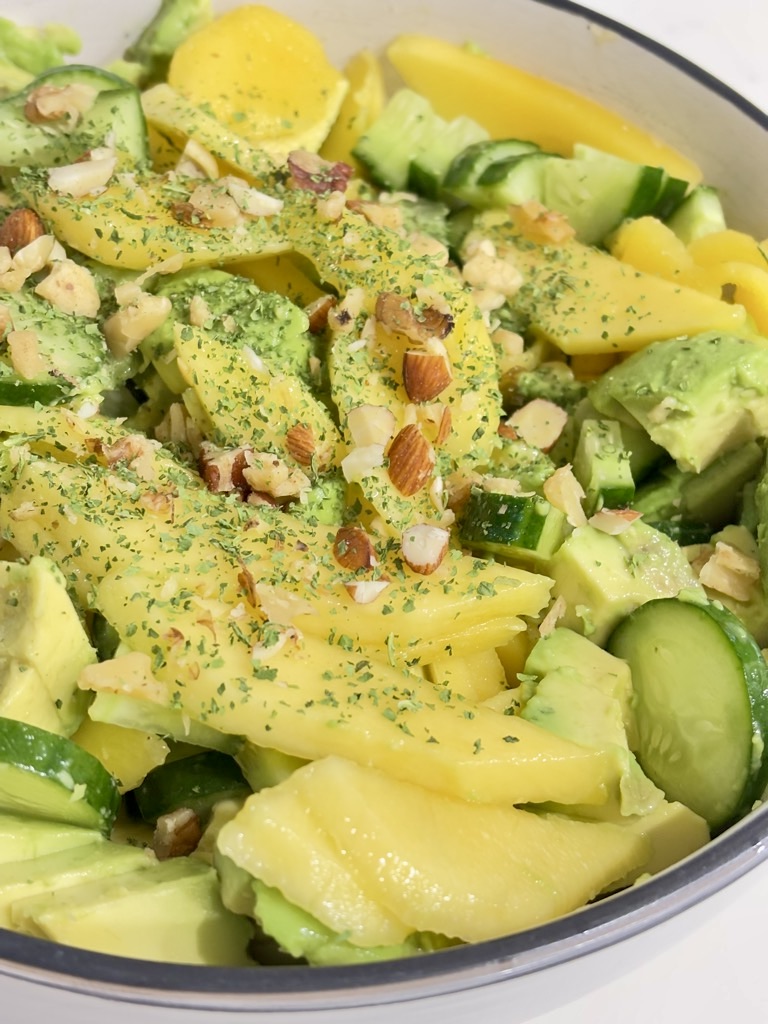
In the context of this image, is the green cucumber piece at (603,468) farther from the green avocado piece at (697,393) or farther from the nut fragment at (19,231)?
the nut fragment at (19,231)

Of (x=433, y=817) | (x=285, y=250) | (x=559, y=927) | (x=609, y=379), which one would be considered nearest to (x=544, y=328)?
(x=609, y=379)

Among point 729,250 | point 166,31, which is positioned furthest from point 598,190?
point 166,31

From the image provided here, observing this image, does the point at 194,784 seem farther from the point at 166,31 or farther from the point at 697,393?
the point at 166,31

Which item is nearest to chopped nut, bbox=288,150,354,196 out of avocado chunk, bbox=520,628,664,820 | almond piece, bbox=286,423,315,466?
almond piece, bbox=286,423,315,466

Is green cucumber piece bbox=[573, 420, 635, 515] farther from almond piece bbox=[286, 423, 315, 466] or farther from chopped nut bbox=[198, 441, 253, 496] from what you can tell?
chopped nut bbox=[198, 441, 253, 496]

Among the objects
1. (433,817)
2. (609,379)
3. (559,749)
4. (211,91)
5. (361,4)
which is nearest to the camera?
(433,817)

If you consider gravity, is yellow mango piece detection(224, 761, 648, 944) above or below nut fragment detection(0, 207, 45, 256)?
below

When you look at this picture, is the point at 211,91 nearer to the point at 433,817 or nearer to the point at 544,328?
the point at 544,328
